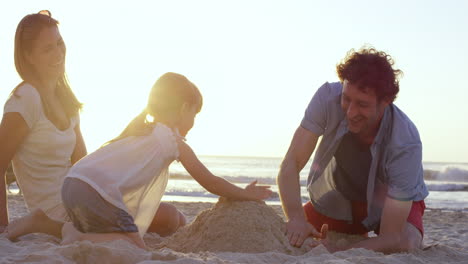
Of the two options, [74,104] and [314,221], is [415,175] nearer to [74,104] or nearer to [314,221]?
[314,221]

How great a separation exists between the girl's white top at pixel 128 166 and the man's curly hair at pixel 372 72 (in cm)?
118

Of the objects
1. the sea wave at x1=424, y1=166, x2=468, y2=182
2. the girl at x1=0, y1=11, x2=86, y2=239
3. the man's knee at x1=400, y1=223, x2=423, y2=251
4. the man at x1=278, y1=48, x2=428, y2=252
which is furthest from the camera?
the sea wave at x1=424, y1=166, x2=468, y2=182

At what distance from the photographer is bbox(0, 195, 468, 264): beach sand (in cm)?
274

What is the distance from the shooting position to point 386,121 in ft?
12.2

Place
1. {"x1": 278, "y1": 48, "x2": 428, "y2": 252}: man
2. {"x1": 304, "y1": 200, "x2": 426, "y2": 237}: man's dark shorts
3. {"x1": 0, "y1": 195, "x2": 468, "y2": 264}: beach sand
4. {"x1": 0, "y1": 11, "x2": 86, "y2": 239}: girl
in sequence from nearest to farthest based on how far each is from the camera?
{"x1": 0, "y1": 195, "x2": 468, "y2": 264}: beach sand
{"x1": 278, "y1": 48, "x2": 428, "y2": 252}: man
{"x1": 0, "y1": 11, "x2": 86, "y2": 239}: girl
{"x1": 304, "y1": 200, "x2": 426, "y2": 237}: man's dark shorts

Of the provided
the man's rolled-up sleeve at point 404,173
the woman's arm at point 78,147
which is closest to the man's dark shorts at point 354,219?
the man's rolled-up sleeve at point 404,173

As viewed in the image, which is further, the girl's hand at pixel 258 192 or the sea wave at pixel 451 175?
the sea wave at pixel 451 175

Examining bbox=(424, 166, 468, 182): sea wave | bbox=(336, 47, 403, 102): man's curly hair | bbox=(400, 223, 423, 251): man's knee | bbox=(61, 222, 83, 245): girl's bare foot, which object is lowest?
bbox=(424, 166, 468, 182): sea wave

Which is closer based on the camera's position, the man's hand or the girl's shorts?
the girl's shorts

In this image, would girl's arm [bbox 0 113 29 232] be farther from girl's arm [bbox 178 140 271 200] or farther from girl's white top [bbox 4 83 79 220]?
girl's arm [bbox 178 140 271 200]

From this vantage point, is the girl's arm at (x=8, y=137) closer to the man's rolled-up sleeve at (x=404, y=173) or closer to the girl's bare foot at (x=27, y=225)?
the girl's bare foot at (x=27, y=225)

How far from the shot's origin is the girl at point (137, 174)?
3180 millimetres

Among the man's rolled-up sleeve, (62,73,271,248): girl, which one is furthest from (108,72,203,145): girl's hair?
the man's rolled-up sleeve

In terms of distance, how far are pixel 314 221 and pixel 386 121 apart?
1.21 m
